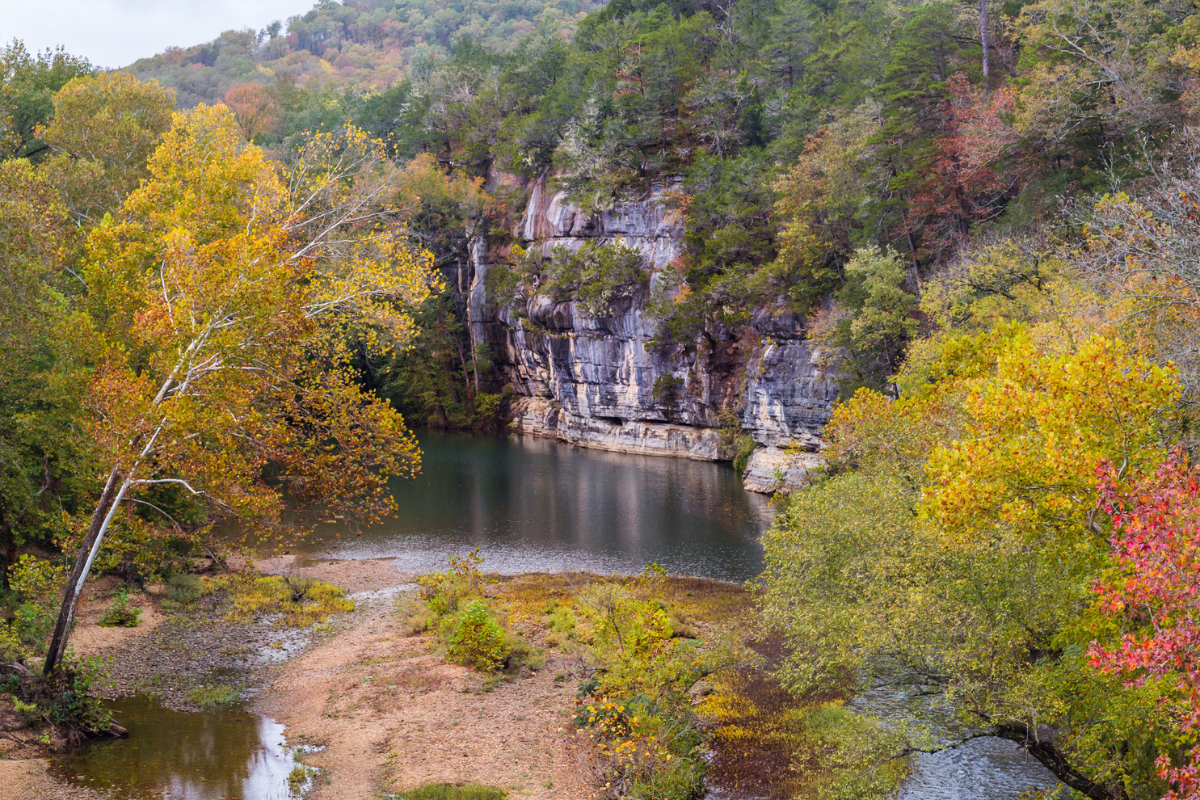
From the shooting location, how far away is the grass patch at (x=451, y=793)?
511 inches

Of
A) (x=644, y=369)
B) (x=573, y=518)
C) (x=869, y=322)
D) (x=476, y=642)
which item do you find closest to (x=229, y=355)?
(x=476, y=642)

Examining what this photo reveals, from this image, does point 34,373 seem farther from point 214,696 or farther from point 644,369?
point 644,369

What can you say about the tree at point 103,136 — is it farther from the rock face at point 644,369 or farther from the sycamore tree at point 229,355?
the rock face at point 644,369

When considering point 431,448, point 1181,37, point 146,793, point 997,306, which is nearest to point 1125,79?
point 1181,37

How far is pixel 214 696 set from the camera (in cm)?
1712

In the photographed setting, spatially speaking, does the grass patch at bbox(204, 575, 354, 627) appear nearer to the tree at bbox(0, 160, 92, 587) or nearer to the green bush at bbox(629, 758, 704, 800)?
the tree at bbox(0, 160, 92, 587)

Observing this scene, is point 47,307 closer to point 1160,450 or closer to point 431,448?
point 1160,450

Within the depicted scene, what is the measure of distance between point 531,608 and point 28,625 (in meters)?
13.6

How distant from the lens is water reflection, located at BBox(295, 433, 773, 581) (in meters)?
32.1

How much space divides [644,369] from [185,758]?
156 feet

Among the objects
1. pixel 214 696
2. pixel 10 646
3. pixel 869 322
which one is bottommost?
pixel 214 696

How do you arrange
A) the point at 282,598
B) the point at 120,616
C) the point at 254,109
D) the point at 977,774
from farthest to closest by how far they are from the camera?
the point at 254,109 < the point at 282,598 < the point at 120,616 < the point at 977,774

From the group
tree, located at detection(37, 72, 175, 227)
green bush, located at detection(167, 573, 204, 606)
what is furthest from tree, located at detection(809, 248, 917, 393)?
tree, located at detection(37, 72, 175, 227)

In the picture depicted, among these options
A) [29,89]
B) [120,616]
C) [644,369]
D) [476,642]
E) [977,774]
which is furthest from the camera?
[644,369]
